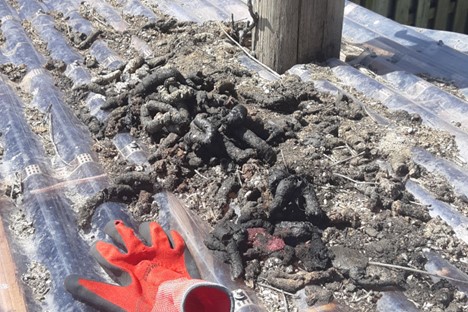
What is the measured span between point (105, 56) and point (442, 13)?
6.03m

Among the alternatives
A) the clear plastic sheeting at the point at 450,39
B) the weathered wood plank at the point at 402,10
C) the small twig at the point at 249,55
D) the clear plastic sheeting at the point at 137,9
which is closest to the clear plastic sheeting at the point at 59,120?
the clear plastic sheeting at the point at 137,9

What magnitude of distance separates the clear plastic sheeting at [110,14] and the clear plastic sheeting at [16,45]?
54 centimetres

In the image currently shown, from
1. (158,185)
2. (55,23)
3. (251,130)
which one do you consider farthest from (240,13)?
(158,185)

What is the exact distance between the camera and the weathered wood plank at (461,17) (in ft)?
27.6

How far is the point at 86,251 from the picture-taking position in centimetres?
220

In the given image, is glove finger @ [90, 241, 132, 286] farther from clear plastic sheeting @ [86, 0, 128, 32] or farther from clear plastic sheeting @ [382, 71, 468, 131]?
clear plastic sheeting @ [86, 0, 128, 32]

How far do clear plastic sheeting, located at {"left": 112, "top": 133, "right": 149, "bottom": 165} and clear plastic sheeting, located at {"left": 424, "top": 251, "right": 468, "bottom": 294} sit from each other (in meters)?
1.23

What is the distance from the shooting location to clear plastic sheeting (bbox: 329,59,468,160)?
3000 mm

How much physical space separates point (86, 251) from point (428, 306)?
1.18 m

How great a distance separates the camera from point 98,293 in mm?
1933

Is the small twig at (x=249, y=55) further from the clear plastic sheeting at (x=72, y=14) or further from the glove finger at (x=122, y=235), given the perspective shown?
the glove finger at (x=122, y=235)

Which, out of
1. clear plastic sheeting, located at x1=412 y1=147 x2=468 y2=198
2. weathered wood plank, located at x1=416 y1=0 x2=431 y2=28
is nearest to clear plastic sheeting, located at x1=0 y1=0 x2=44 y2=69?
clear plastic sheeting, located at x1=412 y1=147 x2=468 y2=198

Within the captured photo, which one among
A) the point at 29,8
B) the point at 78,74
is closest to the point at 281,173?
the point at 78,74

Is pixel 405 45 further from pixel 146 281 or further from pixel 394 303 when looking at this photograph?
pixel 146 281
